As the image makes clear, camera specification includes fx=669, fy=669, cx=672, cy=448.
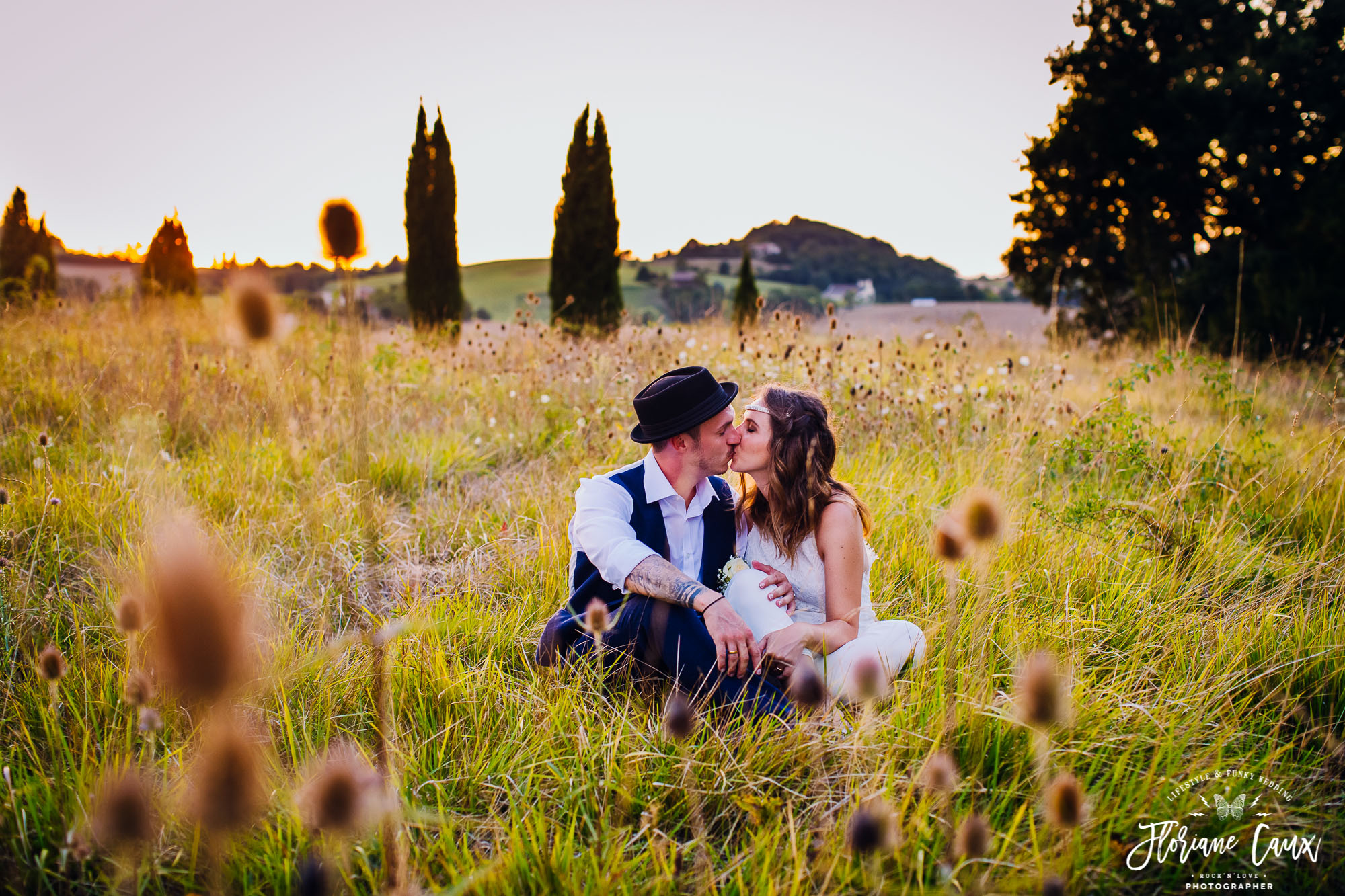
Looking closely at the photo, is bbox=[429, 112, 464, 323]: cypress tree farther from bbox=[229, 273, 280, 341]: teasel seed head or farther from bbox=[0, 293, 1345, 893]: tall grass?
bbox=[229, 273, 280, 341]: teasel seed head

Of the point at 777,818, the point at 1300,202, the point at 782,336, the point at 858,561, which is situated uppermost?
the point at 1300,202

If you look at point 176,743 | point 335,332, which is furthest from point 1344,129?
point 176,743

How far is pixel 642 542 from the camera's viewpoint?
2.29 metres

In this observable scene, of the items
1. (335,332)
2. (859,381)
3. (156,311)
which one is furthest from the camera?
(156,311)

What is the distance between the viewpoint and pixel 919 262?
47000mm

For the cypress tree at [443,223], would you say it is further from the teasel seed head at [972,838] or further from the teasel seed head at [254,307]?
the teasel seed head at [972,838]

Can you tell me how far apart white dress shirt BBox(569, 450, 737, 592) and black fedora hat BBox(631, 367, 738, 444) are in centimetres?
13

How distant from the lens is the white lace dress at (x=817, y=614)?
2.12 m

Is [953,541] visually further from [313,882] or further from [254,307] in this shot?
[254,307]

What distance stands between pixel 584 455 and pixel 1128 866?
3.26 meters

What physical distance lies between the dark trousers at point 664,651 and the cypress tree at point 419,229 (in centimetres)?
1266

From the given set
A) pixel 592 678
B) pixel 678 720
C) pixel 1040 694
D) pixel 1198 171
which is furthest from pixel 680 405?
pixel 1198 171

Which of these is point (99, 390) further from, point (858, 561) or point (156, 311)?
point (858, 561)

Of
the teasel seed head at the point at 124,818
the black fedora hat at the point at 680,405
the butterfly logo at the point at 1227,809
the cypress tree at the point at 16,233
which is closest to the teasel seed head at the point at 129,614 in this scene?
the teasel seed head at the point at 124,818
